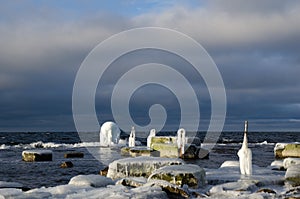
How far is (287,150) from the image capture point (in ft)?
145

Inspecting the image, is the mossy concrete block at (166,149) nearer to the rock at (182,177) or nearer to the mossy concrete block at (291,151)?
the mossy concrete block at (291,151)

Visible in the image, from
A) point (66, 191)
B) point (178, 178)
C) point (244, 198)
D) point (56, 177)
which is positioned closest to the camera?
point (244, 198)

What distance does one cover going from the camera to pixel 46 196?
50.6 feet

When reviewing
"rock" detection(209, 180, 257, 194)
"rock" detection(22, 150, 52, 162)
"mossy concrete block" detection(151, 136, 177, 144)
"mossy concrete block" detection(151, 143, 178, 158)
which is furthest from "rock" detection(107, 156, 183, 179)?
"mossy concrete block" detection(151, 136, 177, 144)

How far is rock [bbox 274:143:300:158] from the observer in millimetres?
42938

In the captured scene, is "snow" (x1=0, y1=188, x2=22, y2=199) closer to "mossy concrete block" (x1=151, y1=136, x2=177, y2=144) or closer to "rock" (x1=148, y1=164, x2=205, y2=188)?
"rock" (x1=148, y1=164, x2=205, y2=188)

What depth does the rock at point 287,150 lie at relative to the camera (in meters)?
42.9

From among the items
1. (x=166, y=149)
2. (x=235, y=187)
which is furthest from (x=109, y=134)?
(x=235, y=187)

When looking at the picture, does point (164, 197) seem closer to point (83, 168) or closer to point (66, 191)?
point (66, 191)

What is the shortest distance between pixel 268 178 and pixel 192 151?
21.7 meters

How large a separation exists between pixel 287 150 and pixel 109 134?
104 feet

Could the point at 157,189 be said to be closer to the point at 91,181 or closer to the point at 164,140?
the point at 91,181

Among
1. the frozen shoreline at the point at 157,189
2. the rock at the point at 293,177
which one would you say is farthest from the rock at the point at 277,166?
the frozen shoreline at the point at 157,189

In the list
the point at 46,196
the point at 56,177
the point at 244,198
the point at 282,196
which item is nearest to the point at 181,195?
the point at 244,198
